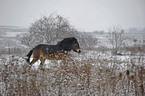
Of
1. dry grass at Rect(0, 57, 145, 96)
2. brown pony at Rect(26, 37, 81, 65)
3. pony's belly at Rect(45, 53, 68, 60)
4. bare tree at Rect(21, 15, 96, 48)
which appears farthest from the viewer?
bare tree at Rect(21, 15, 96, 48)

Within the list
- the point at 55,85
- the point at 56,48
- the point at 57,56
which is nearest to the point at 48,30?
the point at 56,48

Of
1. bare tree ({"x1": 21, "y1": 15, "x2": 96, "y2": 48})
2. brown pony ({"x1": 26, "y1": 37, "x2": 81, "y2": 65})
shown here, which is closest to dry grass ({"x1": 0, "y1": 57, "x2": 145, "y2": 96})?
brown pony ({"x1": 26, "y1": 37, "x2": 81, "y2": 65})

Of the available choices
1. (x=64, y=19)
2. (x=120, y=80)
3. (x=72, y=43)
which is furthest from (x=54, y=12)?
(x=120, y=80)

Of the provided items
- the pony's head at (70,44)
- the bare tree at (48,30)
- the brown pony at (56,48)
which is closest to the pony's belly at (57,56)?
the brown pony at (56,48)

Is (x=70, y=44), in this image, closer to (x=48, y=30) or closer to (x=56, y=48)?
(x=56, y=48)

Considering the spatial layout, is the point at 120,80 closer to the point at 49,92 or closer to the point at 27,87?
the point at 49,92

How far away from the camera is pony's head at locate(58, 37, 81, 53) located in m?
7.80

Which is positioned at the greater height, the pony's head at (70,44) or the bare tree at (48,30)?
the bare tree at (48,30)

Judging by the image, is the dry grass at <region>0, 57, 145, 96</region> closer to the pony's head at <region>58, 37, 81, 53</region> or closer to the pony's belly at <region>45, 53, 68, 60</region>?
the pony's belly at <region>45, 53, 68, 60</region>

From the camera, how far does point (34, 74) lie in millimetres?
4285

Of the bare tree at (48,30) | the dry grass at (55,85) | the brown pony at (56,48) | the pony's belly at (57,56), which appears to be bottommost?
the dry grass at (55,85)

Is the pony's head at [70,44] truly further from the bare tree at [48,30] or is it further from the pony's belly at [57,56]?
the bare tree at [48,30]

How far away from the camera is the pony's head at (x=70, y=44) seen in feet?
25.6

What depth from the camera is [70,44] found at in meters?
7.82
